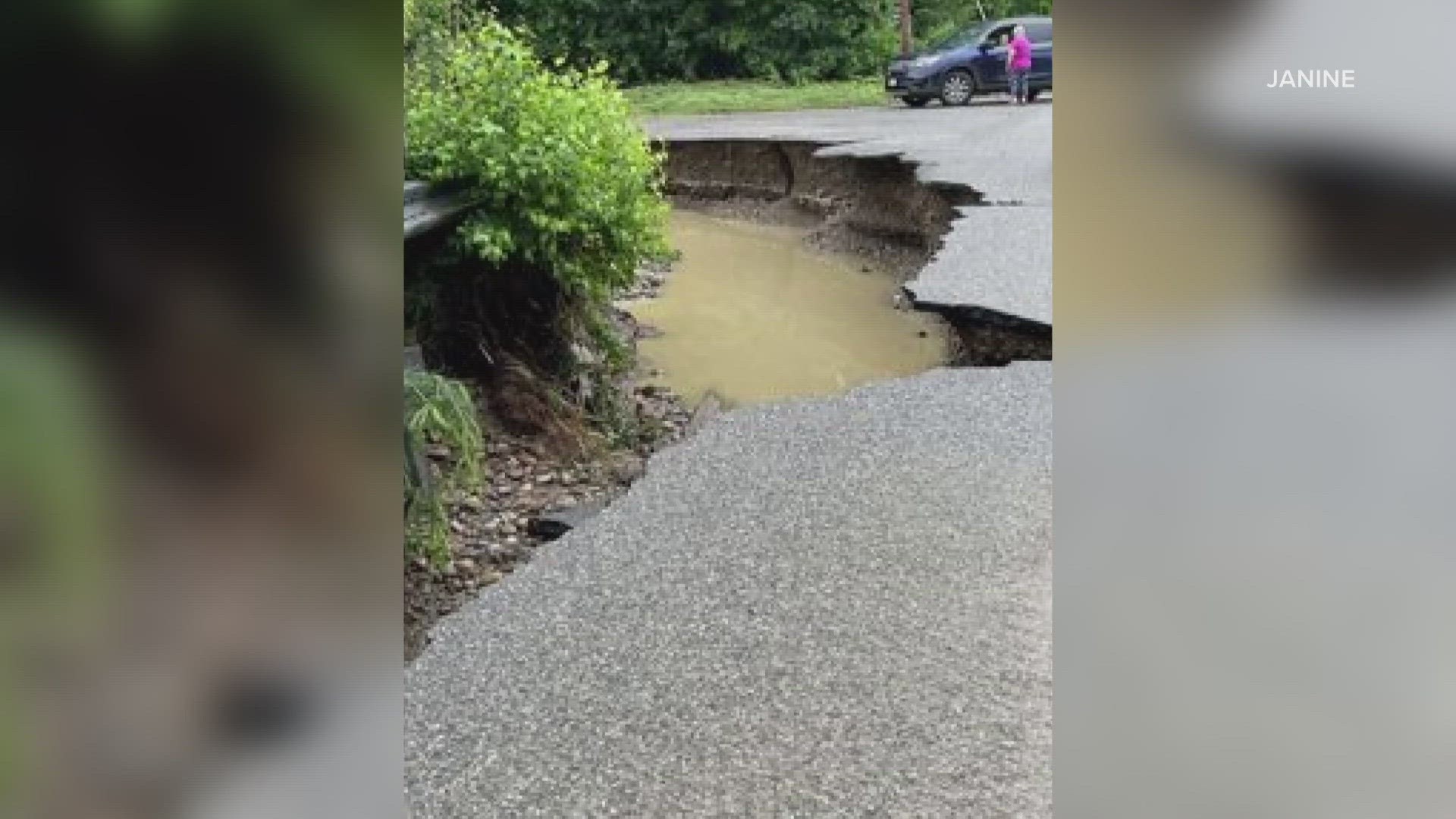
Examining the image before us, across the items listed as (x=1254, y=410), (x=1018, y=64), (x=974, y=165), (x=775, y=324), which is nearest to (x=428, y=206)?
(x=775, y=324)

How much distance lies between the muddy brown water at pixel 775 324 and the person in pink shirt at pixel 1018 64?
4.78 meters

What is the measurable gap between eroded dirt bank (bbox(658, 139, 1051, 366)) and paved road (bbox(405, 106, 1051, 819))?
1.66 meters

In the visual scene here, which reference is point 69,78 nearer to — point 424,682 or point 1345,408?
point 1345,408

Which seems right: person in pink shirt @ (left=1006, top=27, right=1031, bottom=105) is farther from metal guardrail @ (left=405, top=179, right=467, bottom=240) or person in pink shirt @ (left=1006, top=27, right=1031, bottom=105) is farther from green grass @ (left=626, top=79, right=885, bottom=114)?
metal guardrail @ (left=405, top=179, right=467, bottom=240)

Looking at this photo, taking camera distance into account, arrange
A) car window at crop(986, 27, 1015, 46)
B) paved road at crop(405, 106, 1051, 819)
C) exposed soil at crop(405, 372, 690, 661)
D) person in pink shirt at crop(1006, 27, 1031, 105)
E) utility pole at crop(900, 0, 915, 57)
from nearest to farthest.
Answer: paved road at crop(405, 106, 1051, 819) < exposed soil at crop(405, 372, 690, 661) < person in pink shirt at crop(1006, 27, 1031, 105) < car window at crop(986, 27, 1015, 46) < utility pole at crop(900, 0, 915, 57)

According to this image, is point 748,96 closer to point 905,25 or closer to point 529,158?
point 905,25

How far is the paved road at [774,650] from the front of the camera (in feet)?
8.05

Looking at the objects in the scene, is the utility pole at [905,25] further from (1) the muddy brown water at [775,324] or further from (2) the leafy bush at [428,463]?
(2) the leafy bush at [428,463]

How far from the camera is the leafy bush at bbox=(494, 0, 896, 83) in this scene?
20688 millimetres

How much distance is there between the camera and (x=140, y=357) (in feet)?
1.98

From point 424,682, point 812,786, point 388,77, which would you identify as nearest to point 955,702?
point 812,786

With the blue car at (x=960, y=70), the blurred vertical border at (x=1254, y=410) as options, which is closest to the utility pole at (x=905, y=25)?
the blue car at (x=960, y=70)

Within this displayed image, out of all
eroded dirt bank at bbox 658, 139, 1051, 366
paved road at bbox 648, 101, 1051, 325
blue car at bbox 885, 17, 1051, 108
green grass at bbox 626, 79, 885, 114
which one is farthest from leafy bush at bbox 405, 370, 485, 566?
blue car at bbox 885, 17, 1051, 108

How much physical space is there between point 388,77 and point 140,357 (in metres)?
0.16
